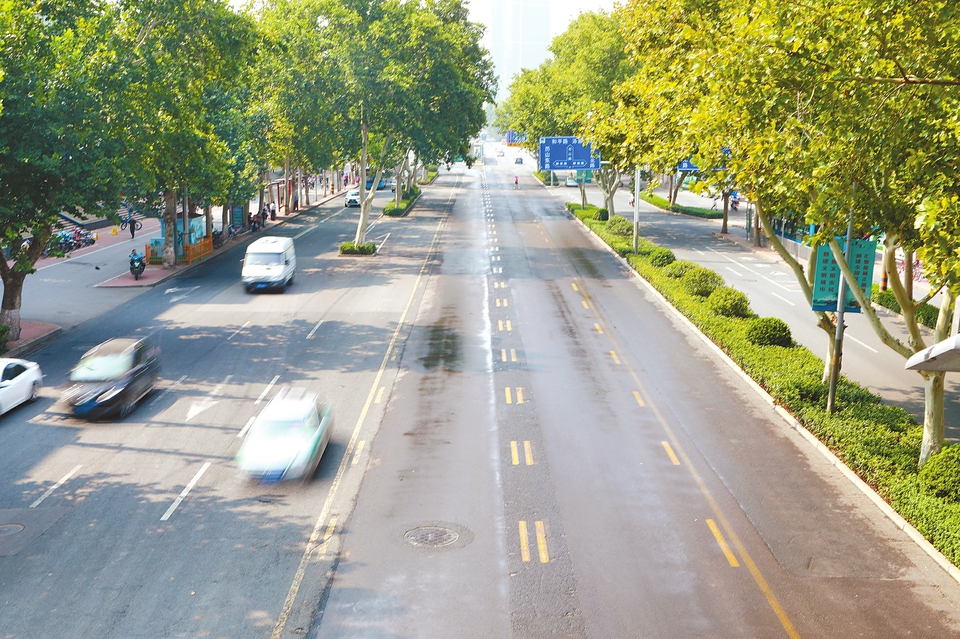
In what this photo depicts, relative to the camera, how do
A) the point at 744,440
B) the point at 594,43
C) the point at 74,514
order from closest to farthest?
the point at 74,514, the point at 744,440, the point at 594,43

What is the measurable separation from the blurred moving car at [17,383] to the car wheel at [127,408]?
112 inches

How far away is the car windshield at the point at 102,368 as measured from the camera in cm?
2220

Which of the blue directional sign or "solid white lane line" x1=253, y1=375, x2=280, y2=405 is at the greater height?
the blue directional sign

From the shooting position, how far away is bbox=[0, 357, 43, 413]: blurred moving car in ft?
72.3

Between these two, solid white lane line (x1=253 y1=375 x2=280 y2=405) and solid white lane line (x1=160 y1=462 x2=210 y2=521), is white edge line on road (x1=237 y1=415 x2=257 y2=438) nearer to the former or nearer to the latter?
solid white lane line (x1=253 y1=375 x2=280 y2=405)

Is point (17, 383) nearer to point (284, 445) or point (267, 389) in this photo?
point (267, 389)

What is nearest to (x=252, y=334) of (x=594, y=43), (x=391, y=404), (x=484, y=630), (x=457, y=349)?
(x=457, y=349)

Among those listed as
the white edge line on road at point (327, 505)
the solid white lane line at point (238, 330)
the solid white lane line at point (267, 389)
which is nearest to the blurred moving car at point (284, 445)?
the white edge line on road at point (327, 505)

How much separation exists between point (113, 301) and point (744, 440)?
94.0ft

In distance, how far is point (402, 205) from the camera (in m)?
82.5

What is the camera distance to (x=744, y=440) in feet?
68.9

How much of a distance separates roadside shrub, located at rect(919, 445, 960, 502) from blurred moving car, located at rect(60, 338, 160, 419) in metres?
18.6

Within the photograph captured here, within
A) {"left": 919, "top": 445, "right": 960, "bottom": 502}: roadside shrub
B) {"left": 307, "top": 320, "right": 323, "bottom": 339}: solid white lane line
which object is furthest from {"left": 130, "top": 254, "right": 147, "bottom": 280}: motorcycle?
{"left": 919, "top": 445, "right": 960, "bottom": 502}: roadside shrub

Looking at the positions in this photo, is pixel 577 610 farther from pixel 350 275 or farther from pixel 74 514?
pixel 350 275
